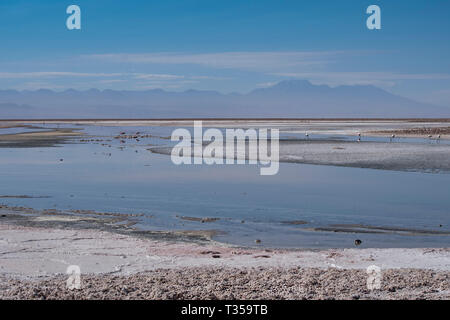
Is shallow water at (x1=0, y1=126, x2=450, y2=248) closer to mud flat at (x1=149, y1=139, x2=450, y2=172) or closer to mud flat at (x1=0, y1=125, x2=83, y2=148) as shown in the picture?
mud flat at (x1=149, y1=139, x2=450, y2=172)

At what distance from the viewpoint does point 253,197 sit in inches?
635

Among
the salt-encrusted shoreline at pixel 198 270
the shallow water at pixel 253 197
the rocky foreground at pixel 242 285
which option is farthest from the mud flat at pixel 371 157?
the rocky foreground at pixel 242 285

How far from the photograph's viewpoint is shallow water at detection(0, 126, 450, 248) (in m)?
11.6

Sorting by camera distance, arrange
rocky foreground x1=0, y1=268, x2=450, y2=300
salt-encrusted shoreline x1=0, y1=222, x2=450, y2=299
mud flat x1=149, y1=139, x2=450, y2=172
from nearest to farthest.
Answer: rocky foreground x1=0, y1=268, x2=450, y2=300 < salt-encrusted shoreline x1=0, y1=222, x2=450, y2=299 < mud flat x1=149, y1=139, x2=450, y2=172

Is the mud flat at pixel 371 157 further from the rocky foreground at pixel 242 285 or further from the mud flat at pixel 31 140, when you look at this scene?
the rocky foreground at pixel 242 285

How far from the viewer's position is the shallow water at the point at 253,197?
11648mm

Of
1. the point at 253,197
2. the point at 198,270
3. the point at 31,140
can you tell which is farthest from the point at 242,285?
the point at 31,140

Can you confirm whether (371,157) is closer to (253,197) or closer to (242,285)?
(253,197)

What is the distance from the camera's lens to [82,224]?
12289 mm

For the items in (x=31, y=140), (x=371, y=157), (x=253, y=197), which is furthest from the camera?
(x=31, y=140)

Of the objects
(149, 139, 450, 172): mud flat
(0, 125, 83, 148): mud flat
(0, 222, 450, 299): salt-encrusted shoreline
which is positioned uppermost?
(0, 125, 83, 148): mud flat

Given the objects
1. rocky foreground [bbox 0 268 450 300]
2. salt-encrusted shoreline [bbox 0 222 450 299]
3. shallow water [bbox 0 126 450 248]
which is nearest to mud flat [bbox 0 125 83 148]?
shallow water [bbox 0 126 450 248]

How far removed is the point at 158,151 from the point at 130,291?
87.8ft
